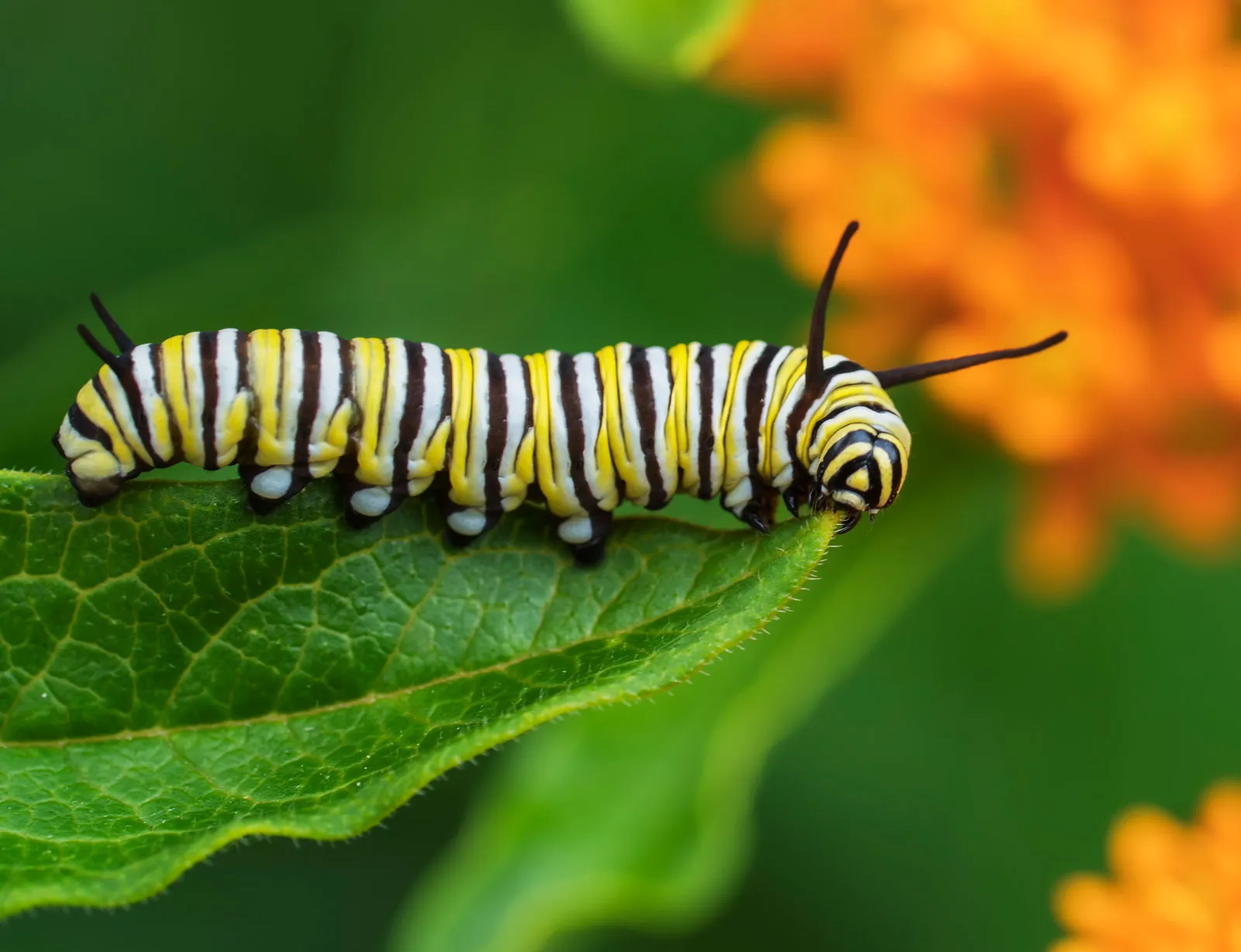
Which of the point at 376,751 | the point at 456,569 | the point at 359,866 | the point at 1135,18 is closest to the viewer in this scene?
the point at 376,751

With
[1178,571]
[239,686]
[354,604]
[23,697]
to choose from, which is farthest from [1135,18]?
[23,697]

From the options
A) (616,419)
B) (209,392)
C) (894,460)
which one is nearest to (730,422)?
(616,419)

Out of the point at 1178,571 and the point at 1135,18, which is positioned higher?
the point at 1135,18

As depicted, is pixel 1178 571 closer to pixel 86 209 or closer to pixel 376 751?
pixel 376 751

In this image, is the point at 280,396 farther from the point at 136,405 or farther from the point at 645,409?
the point at 645,409

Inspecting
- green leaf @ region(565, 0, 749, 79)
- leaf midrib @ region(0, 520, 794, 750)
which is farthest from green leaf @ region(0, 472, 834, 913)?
green leaf @ region(565, 0, 749, 79)

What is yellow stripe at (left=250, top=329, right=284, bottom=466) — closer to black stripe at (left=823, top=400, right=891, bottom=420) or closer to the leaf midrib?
the leaf midrib

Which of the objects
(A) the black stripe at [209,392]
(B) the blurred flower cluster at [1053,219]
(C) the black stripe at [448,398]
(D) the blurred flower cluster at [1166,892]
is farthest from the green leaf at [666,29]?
(D) the blurred flower cluster at [1166,892]
